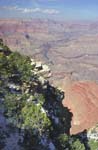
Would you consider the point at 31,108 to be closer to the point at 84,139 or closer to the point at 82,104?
the point at 84,139

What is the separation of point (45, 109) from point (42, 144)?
3.50 metres

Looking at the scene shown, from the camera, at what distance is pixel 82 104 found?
86.6 metres

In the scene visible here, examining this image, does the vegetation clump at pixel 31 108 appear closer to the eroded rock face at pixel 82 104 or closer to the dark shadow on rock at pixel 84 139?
the dark shadow on rock at pixel 84 139

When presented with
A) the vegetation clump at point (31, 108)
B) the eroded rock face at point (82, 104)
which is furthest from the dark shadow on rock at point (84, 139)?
the eroded rock face at point (82, 104)

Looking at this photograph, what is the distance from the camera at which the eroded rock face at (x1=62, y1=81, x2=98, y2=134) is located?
7612cm

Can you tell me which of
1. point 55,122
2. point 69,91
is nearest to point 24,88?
point 55,122

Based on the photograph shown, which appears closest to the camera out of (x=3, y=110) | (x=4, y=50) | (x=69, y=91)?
(x=3, y=110)

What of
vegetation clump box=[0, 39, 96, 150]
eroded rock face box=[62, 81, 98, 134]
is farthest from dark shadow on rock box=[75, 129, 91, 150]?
eroded rock face box=[62, 81, 98, 134]

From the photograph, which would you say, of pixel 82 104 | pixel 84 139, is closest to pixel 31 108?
pixel 84 139

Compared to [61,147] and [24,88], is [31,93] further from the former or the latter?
[61,147]

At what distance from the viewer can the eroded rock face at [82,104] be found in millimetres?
76125

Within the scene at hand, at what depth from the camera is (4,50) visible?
35.8 m

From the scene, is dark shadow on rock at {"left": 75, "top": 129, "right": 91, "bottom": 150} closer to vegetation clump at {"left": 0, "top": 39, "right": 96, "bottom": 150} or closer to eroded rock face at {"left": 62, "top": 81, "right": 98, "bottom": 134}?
vegetation clump at {"left": 0, "top": 39, "right": 96, "bottom": 150}

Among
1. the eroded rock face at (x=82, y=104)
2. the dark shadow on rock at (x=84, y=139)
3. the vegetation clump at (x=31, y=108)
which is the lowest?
the eroded rock face at (x=82, y=104)
